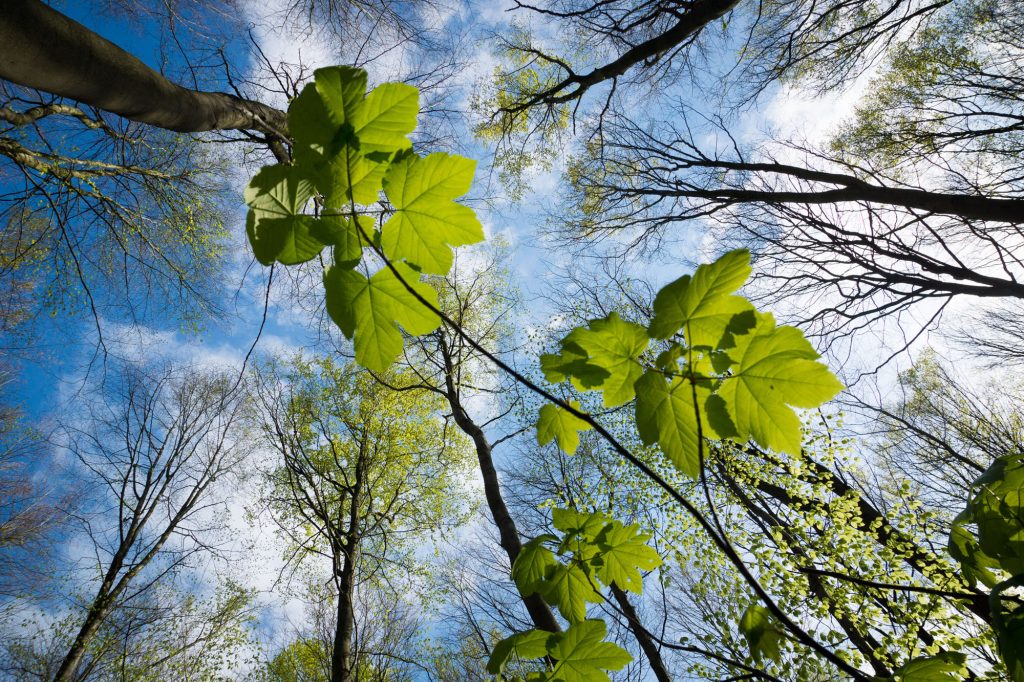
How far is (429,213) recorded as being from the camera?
0.56m

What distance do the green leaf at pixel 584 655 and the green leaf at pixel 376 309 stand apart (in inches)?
26.8

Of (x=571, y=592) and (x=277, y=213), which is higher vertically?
(x=277, y=213)

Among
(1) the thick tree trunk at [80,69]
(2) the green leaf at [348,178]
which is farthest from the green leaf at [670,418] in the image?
(1) the thick tree trunk at [80,69]

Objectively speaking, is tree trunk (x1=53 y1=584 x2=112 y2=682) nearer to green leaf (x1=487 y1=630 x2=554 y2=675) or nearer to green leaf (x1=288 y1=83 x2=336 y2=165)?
green leaf (x1=487 y1=630 x2=554 y2=675)

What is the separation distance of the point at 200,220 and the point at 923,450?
11636 millimetres

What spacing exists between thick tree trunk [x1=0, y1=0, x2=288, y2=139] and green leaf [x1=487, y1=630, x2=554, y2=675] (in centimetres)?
182

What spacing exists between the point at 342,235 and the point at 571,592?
2.92 ft

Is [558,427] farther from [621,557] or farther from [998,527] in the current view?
[998,527]

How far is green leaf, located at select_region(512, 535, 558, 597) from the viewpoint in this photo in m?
0.98

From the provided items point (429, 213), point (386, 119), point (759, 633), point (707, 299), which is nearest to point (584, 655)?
point (759, 633)

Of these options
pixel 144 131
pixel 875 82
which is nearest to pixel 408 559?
pixel 144 131

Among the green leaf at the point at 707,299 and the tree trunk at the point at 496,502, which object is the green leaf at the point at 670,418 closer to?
the green leaf at the point at 707,299

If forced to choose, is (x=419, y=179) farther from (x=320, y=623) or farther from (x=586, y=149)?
(x=320, y=623)

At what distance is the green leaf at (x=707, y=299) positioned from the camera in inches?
21.5
